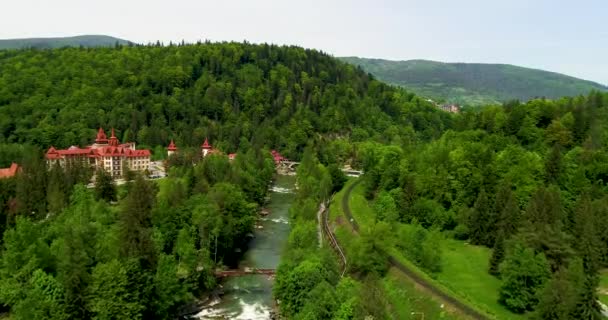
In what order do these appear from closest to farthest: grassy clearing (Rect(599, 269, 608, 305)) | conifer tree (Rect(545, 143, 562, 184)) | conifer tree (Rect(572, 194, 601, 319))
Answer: conifer tree (Rect(572, 194, 601, 319)) → grassy clearing (Rect(599, 269, 608, 305)) → conifer tree (Rect(545, 143, 562, 184))

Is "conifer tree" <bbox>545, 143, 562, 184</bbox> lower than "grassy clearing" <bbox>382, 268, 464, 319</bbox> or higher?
higher

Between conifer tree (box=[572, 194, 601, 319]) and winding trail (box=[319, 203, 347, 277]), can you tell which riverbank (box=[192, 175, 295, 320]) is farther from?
conifer tree (box=[572, 194, 601, 319])

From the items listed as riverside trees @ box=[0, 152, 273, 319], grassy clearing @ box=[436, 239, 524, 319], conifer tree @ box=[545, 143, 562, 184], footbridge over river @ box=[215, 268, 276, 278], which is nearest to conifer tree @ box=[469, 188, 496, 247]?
grassy clearing @ box=[436, 239, 524, 319]

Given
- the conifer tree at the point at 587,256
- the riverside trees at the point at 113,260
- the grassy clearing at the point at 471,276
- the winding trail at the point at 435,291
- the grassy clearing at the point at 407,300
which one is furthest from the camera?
the grassy clearing at the point at 471,276

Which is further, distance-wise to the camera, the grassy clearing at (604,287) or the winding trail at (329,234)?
the winding trail at (329,234)

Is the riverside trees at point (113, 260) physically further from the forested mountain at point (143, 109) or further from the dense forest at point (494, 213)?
the forested mountain at point (143, 109)

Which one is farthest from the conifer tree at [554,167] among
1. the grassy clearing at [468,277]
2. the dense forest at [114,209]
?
the dense forest at [114,209]

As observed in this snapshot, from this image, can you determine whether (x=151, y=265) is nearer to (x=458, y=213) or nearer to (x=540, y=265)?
(x=540, y=265)

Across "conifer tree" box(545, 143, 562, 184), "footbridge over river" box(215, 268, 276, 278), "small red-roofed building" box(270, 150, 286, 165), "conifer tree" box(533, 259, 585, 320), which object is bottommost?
"small red-roofed building" box(270, 150, 286, 165)

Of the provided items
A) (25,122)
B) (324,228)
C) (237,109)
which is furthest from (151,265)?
(237,109)
